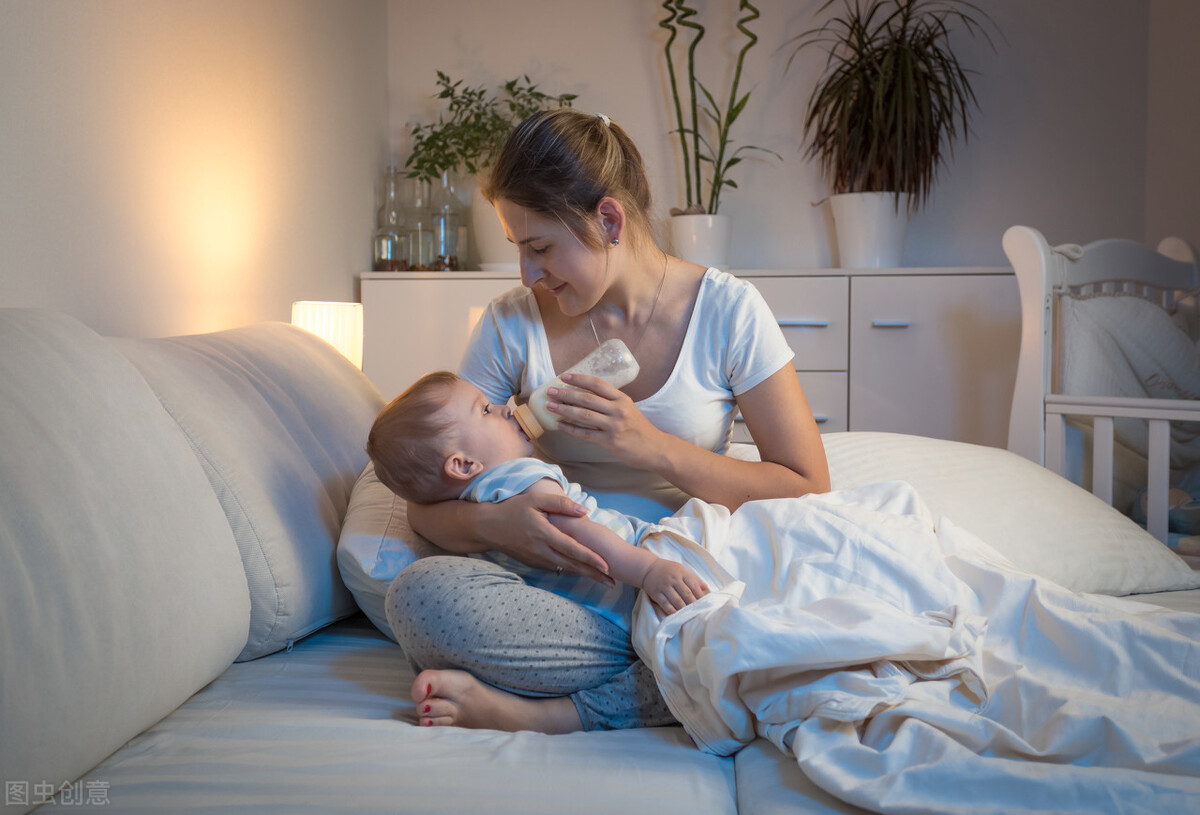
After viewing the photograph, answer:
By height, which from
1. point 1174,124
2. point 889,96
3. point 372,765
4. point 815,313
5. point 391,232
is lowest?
point 372,765

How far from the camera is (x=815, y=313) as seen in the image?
2.93 metres

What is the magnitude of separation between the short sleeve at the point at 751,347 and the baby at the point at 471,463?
0.33m

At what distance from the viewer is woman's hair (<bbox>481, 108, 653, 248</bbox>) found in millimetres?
1306

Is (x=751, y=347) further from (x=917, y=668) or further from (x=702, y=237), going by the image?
(x=702, y=237)

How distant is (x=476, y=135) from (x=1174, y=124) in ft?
7.62

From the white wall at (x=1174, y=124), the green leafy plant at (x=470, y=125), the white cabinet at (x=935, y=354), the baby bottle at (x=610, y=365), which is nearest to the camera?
the baby bottle at (x=610, y=365)

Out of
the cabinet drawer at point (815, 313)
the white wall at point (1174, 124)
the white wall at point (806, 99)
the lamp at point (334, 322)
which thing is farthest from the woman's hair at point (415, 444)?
the white wall at point (1174, 124)

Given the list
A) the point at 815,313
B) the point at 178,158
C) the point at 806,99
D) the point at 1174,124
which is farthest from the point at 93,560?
the point at 1174,124

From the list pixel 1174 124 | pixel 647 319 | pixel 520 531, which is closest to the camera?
pixel 520 531

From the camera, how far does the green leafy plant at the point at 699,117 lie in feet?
10.4

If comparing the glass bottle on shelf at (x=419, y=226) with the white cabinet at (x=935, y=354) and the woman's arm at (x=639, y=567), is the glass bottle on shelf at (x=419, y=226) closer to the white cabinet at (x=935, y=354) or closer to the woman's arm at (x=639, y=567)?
the white cabinet at (x=935, y=354)

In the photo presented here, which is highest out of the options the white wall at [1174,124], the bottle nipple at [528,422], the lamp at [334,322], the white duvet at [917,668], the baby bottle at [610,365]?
the white wall at [1174,124]

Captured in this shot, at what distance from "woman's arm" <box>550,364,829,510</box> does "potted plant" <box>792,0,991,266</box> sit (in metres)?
1.81

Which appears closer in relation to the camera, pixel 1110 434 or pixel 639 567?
pixel 639 567
